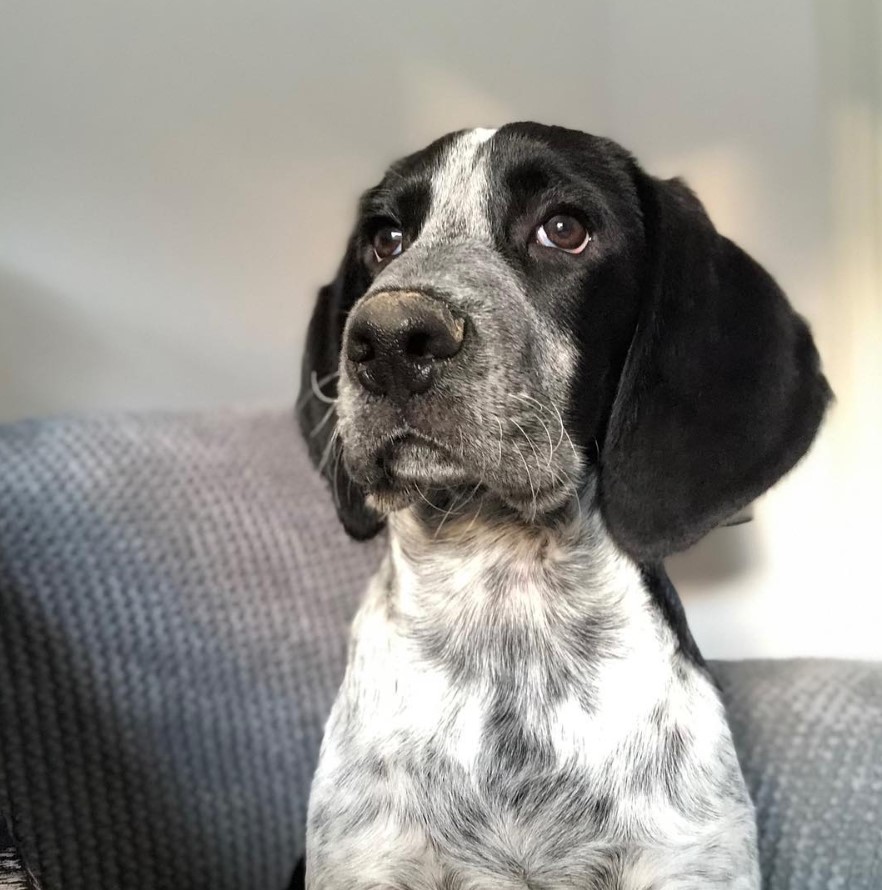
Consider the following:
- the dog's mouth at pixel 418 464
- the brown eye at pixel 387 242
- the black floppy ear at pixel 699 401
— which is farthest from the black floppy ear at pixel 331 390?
the black floppy ear at pixel 699 401

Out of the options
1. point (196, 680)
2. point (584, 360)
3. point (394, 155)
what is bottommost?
point (196, 680)

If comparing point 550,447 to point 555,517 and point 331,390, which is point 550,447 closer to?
point 555,517

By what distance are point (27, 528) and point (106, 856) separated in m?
0.47

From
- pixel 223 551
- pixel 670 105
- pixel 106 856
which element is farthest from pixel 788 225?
pixel 106 856

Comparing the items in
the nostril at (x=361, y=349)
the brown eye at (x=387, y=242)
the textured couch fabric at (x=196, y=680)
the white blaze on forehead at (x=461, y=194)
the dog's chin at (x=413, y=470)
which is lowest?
the textured couch fabric at (x=196, y=680)

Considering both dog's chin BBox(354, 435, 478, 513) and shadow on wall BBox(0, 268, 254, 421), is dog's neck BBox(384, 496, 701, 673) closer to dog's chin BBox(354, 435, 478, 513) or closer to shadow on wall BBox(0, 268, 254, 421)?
dog's chin BBox(354, 435, 478, 513)

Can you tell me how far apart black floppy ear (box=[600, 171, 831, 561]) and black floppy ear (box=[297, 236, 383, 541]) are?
36 cm

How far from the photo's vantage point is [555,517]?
40.1 inches

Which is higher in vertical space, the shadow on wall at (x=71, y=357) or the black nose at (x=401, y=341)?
the black nose at (x=401, y=341)

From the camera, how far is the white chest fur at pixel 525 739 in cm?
93

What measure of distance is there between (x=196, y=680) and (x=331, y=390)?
524mm

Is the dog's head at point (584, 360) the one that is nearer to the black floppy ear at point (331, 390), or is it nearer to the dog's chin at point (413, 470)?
the dog's chin at point (413, 470)

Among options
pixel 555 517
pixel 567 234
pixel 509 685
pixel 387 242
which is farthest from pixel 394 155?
pixel 509 685

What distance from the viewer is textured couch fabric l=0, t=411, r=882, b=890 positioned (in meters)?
1.17
